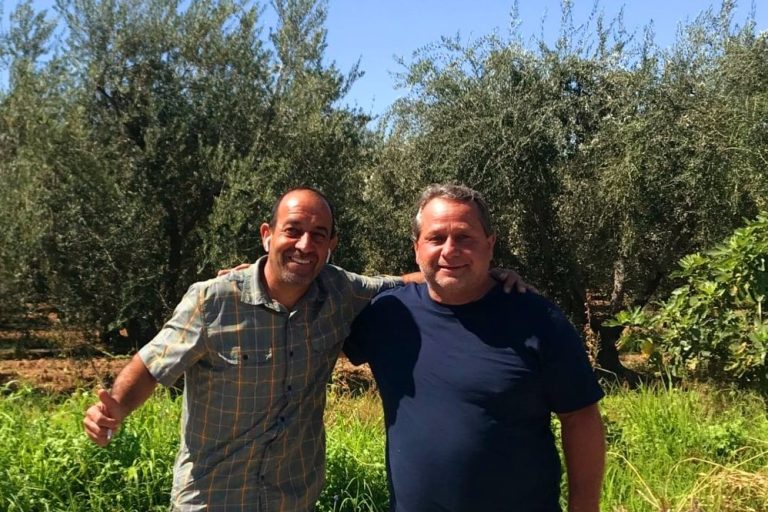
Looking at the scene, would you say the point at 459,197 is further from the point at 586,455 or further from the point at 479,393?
the point at 586,455

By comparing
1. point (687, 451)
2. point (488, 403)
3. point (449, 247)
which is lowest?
point (687, 451)

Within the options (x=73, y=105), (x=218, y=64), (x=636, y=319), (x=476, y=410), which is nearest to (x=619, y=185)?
(x=636, y=319)

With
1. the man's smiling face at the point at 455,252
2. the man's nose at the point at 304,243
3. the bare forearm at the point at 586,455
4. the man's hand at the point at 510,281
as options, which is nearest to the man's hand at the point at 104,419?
the man's nose at the point at 304,243

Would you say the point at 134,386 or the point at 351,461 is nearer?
the point at 134,386

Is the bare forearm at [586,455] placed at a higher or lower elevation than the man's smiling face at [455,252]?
lower

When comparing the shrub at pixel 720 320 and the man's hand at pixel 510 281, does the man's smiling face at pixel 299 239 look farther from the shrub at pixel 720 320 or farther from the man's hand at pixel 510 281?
the shrub at pixel 720 320

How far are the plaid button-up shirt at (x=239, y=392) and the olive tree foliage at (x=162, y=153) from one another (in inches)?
231

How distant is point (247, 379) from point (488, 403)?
84 centimetres

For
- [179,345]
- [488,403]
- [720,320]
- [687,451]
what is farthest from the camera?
[720,320]

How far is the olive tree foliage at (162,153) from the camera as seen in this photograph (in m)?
8.30

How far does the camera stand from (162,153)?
870 cm

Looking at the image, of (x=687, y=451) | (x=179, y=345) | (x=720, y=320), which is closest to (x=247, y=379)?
(x=179, y=345)

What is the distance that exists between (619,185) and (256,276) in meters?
7.87

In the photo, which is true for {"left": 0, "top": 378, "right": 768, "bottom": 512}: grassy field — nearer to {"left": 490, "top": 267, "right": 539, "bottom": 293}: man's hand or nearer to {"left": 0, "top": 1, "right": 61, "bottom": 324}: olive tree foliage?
{"left": 490, "top": 267, "right": 539, "bottom": 293}: man's hand
